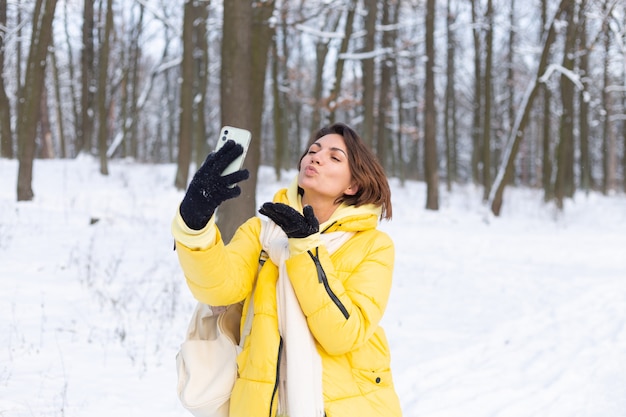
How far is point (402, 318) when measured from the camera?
6.61 m

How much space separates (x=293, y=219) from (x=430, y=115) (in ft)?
45.7

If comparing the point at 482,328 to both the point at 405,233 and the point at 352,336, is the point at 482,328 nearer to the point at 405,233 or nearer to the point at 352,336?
the point at 352,336

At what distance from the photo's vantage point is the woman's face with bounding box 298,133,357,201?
217 centimetres

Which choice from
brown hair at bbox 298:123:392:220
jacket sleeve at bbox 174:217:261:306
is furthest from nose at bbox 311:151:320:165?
jacket sleeve at bbox 174:217:261:306

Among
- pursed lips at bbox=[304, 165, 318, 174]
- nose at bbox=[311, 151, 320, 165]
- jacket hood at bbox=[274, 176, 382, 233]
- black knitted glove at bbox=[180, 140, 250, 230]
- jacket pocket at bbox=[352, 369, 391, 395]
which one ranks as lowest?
jacket pocket at bbox=[352, 369, 391, 395]

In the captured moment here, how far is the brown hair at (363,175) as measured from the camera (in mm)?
2217

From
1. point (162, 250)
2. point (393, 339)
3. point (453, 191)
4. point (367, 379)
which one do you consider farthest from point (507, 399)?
point (453, 191)

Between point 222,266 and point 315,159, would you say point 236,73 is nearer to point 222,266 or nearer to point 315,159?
point 315,159

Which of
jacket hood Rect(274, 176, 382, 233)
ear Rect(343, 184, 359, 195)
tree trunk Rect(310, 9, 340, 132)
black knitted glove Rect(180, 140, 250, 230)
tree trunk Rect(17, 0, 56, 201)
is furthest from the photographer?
tree trunk Rect(310, 9, 340, 132)

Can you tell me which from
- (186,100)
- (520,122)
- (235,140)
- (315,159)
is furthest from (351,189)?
(520,122)

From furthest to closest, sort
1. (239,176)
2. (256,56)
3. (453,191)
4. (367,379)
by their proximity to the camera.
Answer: (453,191) → (256,56) → (367,379) → (239,176)

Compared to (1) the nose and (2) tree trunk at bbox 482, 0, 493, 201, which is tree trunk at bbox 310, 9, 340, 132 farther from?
(1) the nose

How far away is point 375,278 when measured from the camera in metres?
2.04

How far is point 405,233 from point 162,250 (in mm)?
5714
